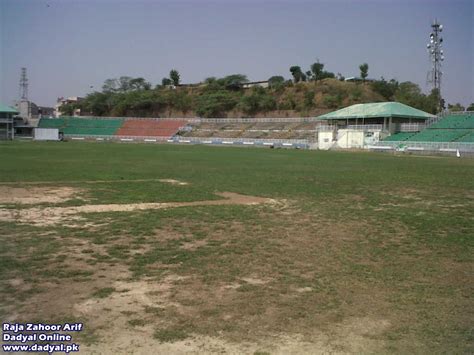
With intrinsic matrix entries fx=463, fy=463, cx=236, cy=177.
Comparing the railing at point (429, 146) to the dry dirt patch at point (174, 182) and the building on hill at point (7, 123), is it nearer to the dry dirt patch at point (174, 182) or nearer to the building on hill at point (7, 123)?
the dry dirt patch at point (174, 182)

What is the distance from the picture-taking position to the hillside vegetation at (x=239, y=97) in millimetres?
110875

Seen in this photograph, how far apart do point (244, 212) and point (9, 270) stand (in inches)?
276

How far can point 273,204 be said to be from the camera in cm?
1453

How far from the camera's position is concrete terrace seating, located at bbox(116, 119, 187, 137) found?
100 meters

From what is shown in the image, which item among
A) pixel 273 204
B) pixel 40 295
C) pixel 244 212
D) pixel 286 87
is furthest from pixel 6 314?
pixel 286 87

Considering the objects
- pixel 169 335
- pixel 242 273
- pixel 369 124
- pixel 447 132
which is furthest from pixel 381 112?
pixel 169 335

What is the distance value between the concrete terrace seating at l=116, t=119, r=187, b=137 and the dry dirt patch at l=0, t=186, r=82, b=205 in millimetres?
81183

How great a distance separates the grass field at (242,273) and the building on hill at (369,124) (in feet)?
180

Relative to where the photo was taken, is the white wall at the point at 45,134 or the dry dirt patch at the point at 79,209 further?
the white wall at the point at 45,134

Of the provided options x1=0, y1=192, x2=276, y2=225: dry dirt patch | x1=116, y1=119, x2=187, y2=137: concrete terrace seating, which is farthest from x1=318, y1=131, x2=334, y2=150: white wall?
x1=0, y1=192, x2=276, y2=225: dry dirt patch

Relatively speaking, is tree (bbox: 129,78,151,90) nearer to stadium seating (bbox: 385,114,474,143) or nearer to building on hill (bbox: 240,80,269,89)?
building on hill (bbox: 240,80,269,89)

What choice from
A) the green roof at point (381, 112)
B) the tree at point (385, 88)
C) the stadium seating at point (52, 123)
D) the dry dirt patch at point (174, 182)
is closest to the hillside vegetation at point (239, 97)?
the tree at point (385, 88)

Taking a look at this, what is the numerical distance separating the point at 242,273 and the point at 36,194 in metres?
11.1

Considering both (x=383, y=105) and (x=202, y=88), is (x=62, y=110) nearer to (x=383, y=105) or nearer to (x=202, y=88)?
(x=202, y=88)
